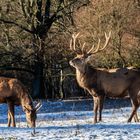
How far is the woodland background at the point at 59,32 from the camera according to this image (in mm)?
34906

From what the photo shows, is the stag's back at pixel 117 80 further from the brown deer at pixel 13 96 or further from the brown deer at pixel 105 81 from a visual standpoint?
the brown deer at pixel 13 96

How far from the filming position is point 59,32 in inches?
1537

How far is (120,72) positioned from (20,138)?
7051 mm

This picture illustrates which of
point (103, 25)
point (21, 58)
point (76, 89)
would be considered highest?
point (103, 25)

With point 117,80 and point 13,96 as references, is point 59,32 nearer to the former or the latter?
point 117,80

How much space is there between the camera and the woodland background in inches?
1374

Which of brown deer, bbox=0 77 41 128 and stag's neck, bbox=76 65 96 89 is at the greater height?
stag's neck, bbox=76 65 96 89

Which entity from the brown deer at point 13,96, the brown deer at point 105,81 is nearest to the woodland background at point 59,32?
the brown deer at point 105,81

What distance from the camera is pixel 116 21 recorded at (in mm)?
35000

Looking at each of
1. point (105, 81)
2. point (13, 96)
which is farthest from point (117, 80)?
point (13, 96)

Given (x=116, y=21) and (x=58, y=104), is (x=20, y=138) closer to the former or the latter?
(x=58, y=104)

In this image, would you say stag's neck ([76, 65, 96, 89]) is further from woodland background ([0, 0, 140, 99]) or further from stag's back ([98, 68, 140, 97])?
woodland background ([0, 0, 140, 99])

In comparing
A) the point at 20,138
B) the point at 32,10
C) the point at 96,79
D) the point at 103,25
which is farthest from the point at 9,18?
the point at 20,138

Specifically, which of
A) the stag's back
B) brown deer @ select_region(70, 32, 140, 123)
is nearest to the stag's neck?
brown deer @ select_region(70, 32, 140, 123)
